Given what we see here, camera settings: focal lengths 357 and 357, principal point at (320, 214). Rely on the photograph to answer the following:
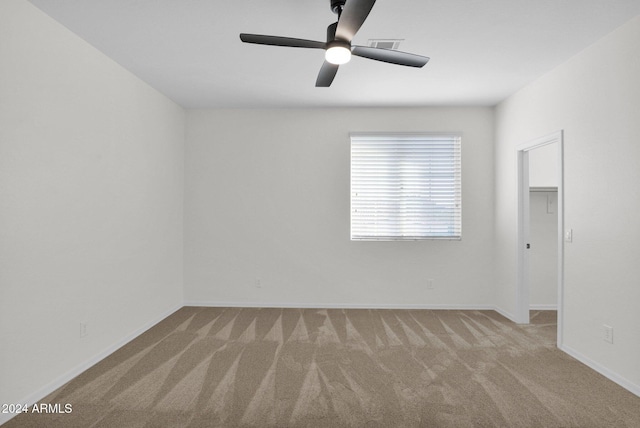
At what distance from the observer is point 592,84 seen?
303 centimetres

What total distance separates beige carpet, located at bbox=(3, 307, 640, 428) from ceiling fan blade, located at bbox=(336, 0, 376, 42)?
235 centimetres

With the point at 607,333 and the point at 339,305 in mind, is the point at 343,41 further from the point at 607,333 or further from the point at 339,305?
the point at 339,305

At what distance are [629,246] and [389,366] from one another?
204 centimetres

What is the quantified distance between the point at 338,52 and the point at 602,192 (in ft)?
8.07

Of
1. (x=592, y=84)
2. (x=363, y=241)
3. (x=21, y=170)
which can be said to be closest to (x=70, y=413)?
(x=21, y=170)

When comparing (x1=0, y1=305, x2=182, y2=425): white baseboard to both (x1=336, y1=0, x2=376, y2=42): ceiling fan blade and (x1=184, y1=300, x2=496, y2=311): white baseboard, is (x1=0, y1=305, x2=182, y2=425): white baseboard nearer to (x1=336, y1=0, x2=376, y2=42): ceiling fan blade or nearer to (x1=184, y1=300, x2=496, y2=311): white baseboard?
(x1=184, y1=300, x2=496, y2=311): white baseboard

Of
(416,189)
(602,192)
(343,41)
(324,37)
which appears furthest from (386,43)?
(416,189)

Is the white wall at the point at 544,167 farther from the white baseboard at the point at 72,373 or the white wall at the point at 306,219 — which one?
the white baseboard at the point at 72,373

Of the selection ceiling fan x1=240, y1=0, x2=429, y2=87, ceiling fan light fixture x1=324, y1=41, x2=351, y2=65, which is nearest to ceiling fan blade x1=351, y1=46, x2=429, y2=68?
ceiling fan x1=240, y1=0, x2=429, y2=87

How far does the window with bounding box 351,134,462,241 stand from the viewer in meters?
4.87

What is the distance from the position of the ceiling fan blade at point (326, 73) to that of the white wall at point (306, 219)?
79.6 inches

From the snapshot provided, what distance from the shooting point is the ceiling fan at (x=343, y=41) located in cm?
190

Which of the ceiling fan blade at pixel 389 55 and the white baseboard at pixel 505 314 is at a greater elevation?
the ceiling fan blade at pixel 389 55

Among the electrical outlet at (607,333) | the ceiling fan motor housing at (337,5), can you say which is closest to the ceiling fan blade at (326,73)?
the ceiling fan motor housing at (337,5)
